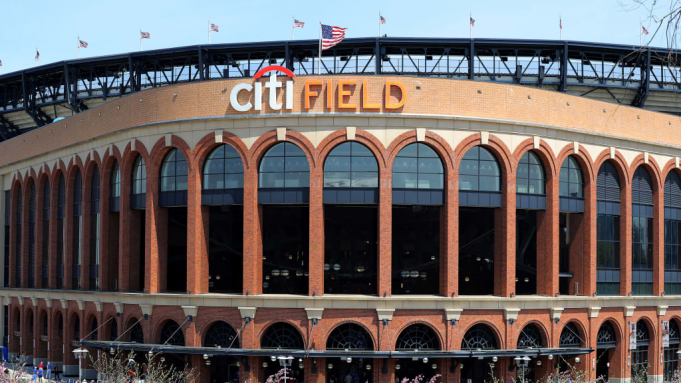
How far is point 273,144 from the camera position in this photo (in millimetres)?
49312

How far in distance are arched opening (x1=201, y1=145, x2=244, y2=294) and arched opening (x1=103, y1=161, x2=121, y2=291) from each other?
22.9 feet

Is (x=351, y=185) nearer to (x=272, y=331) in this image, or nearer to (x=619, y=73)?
(x=272, y=331)

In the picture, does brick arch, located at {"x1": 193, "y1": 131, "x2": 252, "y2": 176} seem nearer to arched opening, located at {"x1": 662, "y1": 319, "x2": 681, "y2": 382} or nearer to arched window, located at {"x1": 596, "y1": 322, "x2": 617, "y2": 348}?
arched window, located at {"x1": 596, "y1": 322, "x2": 617, "y2": 348}

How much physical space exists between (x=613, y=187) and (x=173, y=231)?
30.7 metres

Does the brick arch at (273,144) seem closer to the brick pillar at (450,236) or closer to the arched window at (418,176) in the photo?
the arched window at (418,176)

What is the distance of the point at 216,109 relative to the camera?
164ft

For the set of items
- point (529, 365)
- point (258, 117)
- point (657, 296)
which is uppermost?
point (258, 117)

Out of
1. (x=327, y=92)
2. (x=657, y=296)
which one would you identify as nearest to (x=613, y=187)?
(x=657, y=296)

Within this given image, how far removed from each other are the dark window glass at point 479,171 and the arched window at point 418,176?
1.63 metres

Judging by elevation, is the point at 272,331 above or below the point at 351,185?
below

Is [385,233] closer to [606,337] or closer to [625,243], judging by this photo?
[606,337]

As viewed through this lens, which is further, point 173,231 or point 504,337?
point 173,231

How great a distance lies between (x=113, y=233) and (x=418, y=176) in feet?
76.2

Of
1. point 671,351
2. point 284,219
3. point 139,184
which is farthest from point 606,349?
point 139,184
